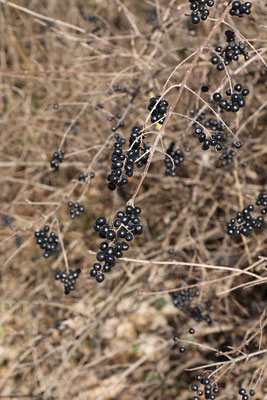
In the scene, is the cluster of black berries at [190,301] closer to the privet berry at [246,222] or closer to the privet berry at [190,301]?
the privet berry at [190,301]

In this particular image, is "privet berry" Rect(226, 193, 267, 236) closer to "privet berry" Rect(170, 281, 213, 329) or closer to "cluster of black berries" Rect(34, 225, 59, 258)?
"privet berry" Rect(170, 281, 213, 329)

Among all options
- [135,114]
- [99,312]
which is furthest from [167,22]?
[99,312]

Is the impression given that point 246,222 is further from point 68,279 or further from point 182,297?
point 68,279

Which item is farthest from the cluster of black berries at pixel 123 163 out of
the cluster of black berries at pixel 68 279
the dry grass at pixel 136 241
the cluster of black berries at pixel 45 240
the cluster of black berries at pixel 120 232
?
the dry grass at pixel 136 241

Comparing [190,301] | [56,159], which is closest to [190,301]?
[190,301]

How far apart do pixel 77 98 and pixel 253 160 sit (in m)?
2.27

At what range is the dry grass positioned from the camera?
3.93 meters

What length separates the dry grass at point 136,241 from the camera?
393cm

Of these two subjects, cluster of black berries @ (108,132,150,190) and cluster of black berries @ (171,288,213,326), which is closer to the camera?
cluster of black berries @ (108,132,150,190)

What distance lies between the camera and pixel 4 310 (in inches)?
202

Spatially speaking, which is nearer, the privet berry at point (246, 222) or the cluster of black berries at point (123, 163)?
the cluster of black berries at point (123, 163)

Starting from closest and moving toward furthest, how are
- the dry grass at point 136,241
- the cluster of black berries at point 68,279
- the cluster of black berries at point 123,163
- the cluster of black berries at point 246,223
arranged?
the cluster of black berries at point 123,163
the cluster of black berries at point 246,223
the cluster of black berries at point 68,279
the dry grass at point 136,241

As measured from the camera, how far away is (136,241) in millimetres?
5066

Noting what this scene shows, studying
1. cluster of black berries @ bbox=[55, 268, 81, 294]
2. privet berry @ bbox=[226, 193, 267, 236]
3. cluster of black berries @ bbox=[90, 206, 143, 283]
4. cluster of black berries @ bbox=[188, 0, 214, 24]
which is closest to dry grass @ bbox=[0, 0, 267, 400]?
cluster of black berries @ bbox=[55, 268, 81, 294]
